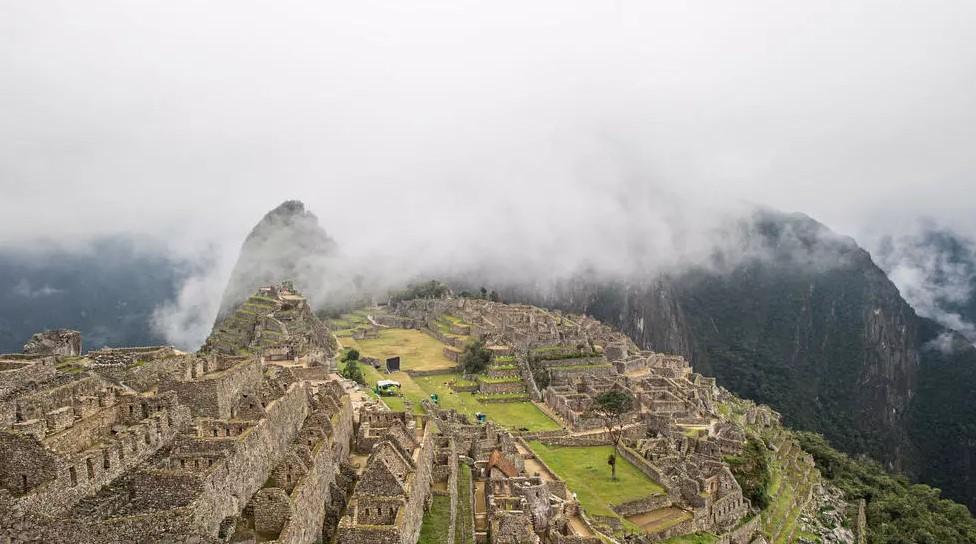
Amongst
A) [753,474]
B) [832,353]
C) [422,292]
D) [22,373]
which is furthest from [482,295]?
[832,353]

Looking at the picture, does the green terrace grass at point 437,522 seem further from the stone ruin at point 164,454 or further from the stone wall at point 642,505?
the stone wall at point 642,505

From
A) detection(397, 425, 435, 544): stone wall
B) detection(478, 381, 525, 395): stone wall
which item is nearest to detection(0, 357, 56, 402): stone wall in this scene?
detection(397, 425, 435, 544): stone wall

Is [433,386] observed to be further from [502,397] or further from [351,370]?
[351,370]

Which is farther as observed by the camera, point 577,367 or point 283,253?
point 283,253

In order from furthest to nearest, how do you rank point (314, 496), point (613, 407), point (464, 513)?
point (613, 407) < point (464, 513) < point (314, 496)

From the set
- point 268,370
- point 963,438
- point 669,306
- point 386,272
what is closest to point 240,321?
point 268,370

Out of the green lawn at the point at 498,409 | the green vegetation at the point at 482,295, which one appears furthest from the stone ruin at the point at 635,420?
the green vegetation at the point at 482,295

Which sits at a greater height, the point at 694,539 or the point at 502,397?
the point at 502,397

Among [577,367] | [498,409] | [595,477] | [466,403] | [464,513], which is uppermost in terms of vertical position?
[464,513]
